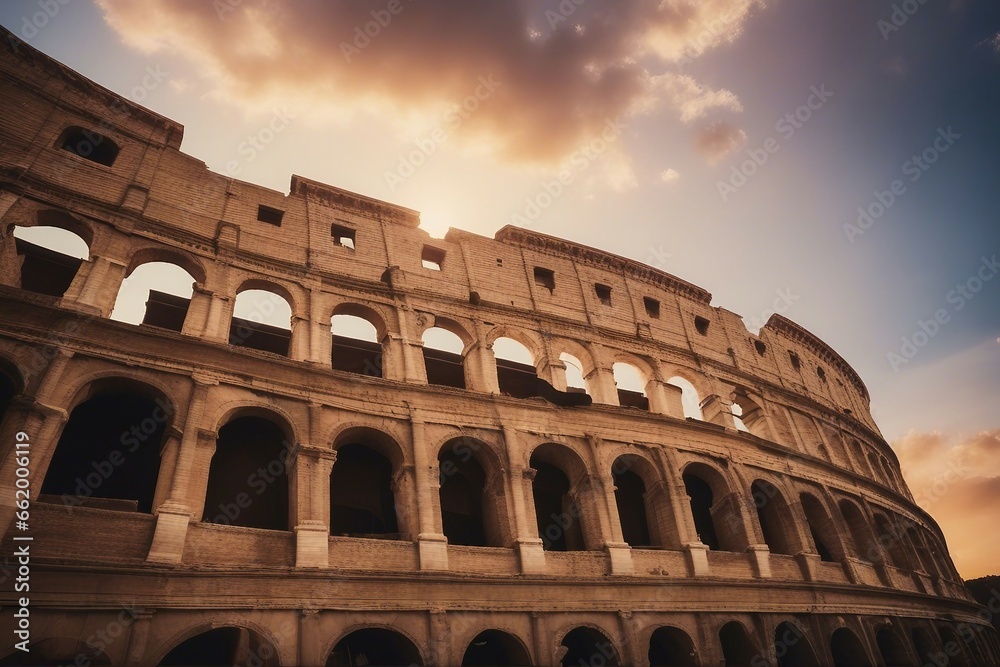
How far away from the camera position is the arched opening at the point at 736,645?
582 inches

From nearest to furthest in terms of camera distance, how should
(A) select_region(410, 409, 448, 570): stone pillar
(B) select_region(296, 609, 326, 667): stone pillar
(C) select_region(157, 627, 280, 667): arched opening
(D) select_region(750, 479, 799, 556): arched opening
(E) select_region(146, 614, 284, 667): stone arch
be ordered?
(E) select_region(146, 614, 284, 667): stone arch
(B) select_region(296, 609, 326, 667): stone pillar
(C) select_region(157, 627, 280, 667): arched opening
(A) select_region(410, 409, 448, 570): stone pillar
(D) select_region(750, 479, 799, 556): arched opening

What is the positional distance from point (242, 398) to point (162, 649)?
180 inches

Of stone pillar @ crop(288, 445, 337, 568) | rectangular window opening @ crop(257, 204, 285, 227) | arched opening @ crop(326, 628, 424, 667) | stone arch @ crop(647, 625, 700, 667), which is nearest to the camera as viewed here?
stone pillar @ crop(288, 445, 337, 568)

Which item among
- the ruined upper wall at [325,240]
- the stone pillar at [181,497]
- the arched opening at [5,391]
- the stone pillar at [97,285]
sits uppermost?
the ruined upper wall at [325,240]

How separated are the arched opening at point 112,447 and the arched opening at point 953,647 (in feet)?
77.1

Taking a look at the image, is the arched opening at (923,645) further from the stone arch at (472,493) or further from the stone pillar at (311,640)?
the stone pillar at (311,640)

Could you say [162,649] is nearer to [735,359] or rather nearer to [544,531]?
[544,531]

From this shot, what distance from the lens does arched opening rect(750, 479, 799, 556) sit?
701 inches

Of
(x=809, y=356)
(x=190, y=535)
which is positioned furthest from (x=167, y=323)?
(x=809, y=356)

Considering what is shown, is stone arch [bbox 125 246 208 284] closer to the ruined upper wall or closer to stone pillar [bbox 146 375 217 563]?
the ruined upper wall

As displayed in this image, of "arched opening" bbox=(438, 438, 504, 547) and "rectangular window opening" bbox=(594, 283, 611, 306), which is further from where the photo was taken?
"rectangular window opening" bbox=(594, 283, 611, 306)

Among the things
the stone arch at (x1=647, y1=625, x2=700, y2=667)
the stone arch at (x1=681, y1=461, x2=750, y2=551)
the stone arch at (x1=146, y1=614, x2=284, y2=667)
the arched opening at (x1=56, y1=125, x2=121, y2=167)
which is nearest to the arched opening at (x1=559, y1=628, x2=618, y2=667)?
the stone arch at (x1=647, y1=625, x2=700, y2=667)

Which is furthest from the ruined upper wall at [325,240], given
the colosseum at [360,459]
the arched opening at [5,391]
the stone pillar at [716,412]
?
the arched opening at [5,391]

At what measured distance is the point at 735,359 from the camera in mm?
22078
